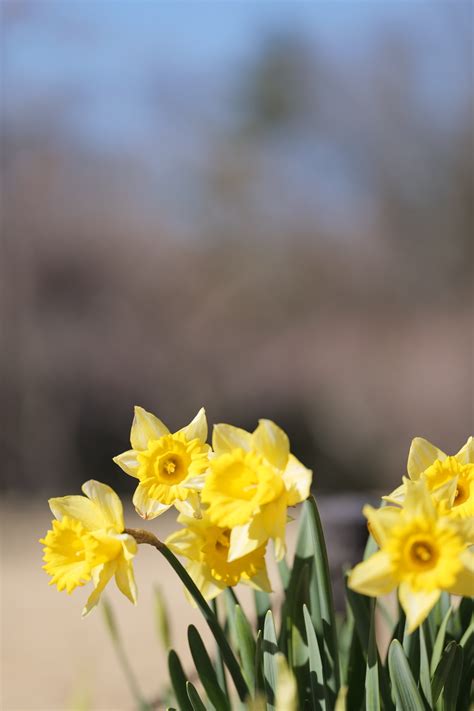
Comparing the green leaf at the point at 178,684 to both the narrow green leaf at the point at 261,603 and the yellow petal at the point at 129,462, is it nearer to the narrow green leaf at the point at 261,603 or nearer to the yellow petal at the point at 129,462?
the narrow green leaf at the point at 261,603

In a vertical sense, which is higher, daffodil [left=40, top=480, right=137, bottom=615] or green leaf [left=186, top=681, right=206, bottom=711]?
daffodil [left=40, top=480, right=137, bottom=615]

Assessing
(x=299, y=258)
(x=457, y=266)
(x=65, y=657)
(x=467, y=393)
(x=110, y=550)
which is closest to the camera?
(x=110, y=550)

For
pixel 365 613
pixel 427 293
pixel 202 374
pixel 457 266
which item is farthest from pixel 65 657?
pixel 457 266

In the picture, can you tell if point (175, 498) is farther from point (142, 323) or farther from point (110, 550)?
point (142, 323)

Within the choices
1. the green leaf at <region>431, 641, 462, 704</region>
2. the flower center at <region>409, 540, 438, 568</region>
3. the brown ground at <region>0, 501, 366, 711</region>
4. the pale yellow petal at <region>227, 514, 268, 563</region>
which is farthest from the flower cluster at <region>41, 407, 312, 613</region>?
the brown ground at <region>0, 501, 366, 711</region>

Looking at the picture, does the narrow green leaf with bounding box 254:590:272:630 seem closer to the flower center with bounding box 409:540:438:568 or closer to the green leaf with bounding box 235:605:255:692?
the green leaf with bounding box 235:605:255:692
